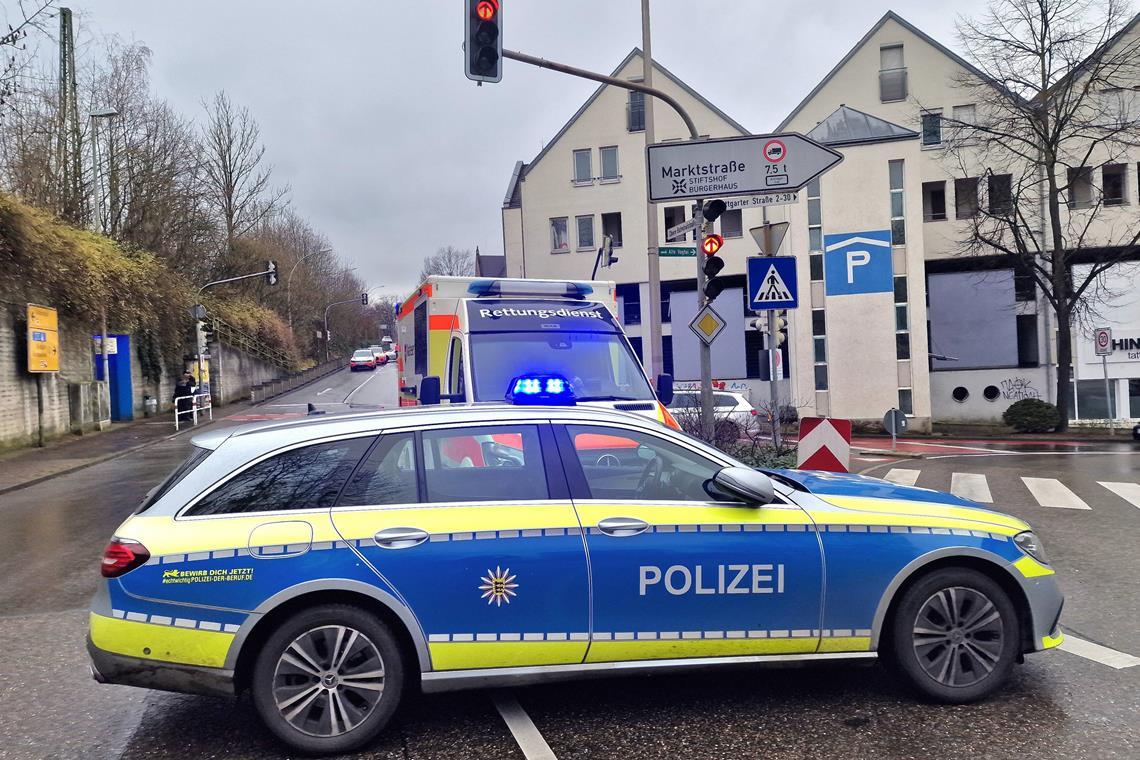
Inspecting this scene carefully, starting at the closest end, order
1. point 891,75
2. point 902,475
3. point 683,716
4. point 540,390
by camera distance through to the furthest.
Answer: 1. point 683,716
2. point 540,390
3. point 902,475
4. point 891,75

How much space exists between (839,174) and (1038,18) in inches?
293

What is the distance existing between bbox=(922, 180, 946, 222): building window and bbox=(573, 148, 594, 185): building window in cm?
1505

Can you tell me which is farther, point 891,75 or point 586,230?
point 586,230

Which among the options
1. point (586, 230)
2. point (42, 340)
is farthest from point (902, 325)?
point (42, 340)

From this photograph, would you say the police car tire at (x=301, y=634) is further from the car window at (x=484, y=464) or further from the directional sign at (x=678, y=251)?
the directional sign at (x=678, y=251)

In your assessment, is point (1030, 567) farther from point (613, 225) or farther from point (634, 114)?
point (634, 114)

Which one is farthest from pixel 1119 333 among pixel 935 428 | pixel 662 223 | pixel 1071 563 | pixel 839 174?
pixel 1071 563

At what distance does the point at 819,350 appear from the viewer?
32000 mm

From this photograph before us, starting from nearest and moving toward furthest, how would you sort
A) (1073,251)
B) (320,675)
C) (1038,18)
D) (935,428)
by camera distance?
(320,675) → (1038,18) → (1073,251) → (935,428)

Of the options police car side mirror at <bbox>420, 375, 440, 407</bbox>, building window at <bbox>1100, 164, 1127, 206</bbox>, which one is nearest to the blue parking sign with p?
building window at <bbox>1100, 164, 1127, 206</bbox>

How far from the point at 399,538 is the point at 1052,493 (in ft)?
37.2

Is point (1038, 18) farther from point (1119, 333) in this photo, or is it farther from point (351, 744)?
point (351, 744)

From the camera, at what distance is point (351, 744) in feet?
13.0

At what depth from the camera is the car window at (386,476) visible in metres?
4.14
